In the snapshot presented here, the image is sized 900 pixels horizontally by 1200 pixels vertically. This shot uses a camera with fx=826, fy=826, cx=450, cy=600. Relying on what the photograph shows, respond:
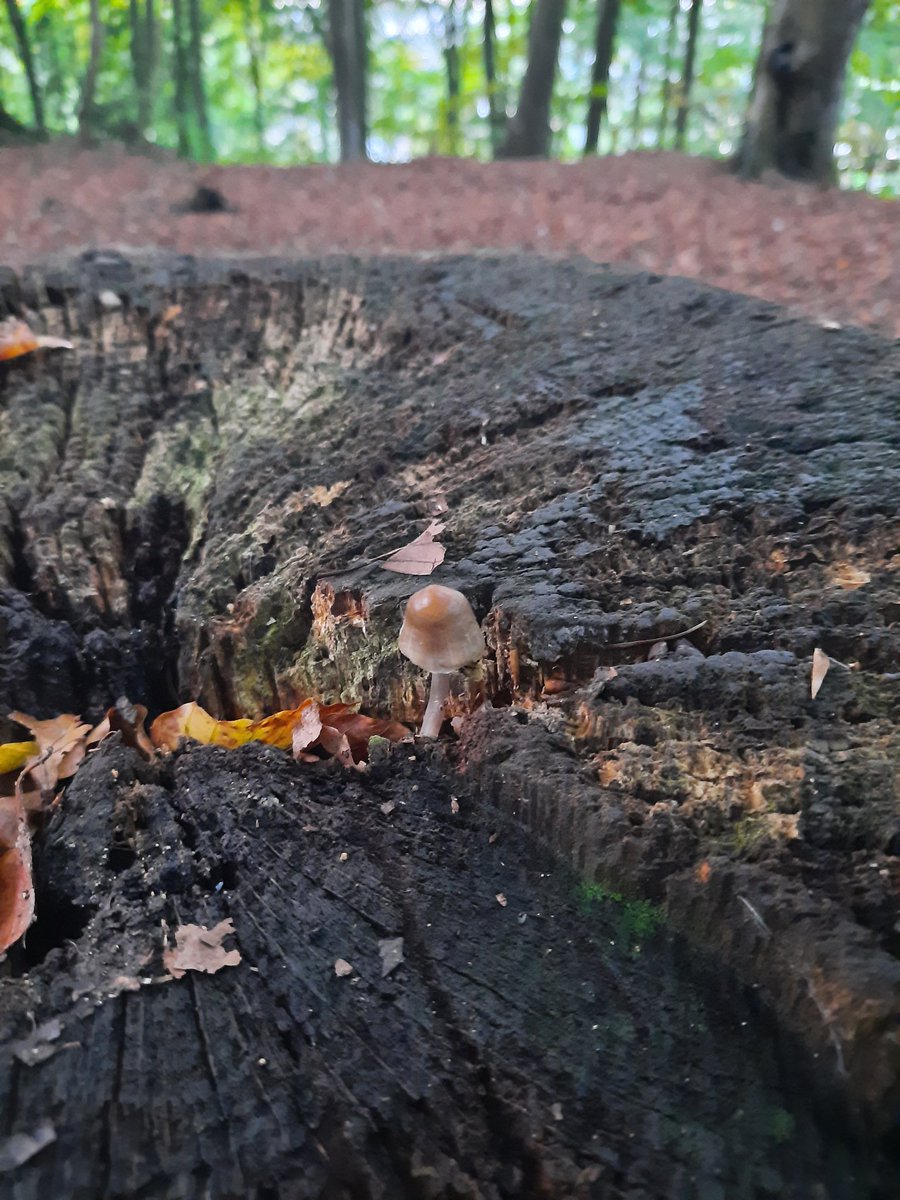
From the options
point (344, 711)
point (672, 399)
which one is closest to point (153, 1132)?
point (344, 711)

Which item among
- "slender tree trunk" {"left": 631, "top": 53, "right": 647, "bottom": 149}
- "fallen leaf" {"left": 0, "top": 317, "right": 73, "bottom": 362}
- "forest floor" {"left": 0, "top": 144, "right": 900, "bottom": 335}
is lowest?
"fallen leaf" {"left": 0, "top": 317, "right": 73, "bottom": 362}

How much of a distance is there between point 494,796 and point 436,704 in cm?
39

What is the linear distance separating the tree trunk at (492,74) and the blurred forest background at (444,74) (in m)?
0.04

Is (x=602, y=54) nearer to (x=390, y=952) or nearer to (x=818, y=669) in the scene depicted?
(x=818, y=669)

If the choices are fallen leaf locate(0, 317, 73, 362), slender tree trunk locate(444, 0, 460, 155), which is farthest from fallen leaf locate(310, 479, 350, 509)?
slender tree trunk locate(444, 0, 460, 155)

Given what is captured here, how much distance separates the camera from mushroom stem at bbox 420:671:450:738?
72.4 inches

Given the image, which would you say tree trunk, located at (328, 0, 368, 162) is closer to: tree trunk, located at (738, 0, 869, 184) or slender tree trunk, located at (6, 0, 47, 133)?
slender tree trunk, located at (6, 0, 47, 133)

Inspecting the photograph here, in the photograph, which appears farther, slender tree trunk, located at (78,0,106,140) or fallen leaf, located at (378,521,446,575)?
slender tree trunk, located at (78,0,106,140)

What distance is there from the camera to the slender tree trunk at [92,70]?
Result: 9.83m

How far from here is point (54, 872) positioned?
1.53 m

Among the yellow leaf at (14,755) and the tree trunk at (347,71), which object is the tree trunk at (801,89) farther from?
the yellow leaf at (14,755)

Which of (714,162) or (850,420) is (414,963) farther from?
(714,162)

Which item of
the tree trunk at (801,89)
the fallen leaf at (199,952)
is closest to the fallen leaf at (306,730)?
the fallen leaf at (199,952)

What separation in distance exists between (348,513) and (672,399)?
101 cm
